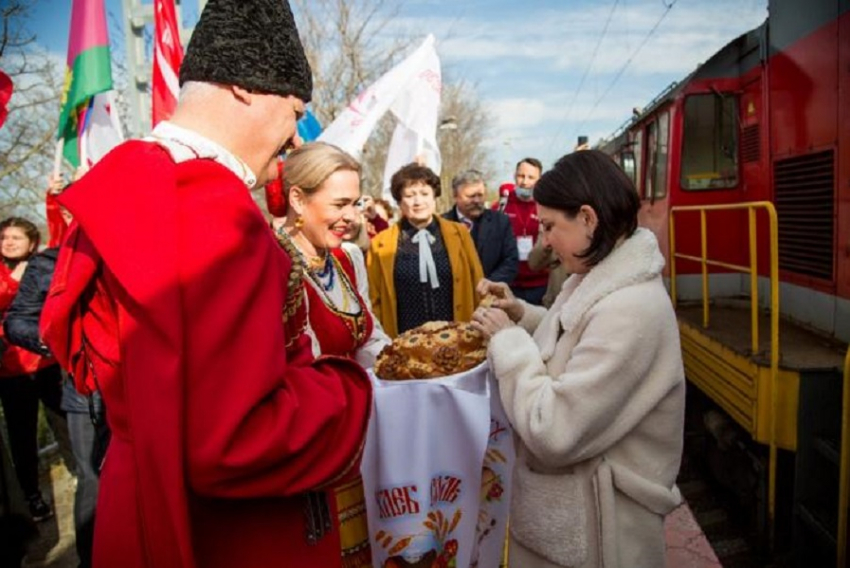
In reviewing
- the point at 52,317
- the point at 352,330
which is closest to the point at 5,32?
the point at 352,330

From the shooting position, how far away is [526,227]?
657 centimetres

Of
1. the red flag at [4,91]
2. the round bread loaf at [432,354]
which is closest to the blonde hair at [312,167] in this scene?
the round bread loaf at [432,354]

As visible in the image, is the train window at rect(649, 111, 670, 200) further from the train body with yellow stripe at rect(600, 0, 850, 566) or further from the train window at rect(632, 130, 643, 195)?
the train window at rect(632, 130, 643, 195)

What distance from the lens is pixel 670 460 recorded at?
6.15 feet

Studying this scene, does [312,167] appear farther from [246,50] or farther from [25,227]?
[25,227]

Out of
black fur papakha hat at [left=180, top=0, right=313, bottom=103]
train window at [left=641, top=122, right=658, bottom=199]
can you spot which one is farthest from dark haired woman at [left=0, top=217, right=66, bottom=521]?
train window at [left=641, top=122, right=658, bottom=199]

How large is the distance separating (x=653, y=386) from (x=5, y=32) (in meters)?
4.93

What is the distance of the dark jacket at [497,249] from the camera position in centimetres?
531

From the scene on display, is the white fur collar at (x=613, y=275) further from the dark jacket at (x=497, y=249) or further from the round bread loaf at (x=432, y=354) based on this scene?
the dark jacket at (x=497, y=249)

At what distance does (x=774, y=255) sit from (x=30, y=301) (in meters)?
4.39

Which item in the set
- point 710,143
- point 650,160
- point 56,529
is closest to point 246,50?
point 56,529

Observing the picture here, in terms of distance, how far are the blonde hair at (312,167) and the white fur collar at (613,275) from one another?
1138 millimetres

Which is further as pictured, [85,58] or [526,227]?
[526,227]

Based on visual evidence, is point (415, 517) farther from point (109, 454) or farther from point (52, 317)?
point (52, 317)
